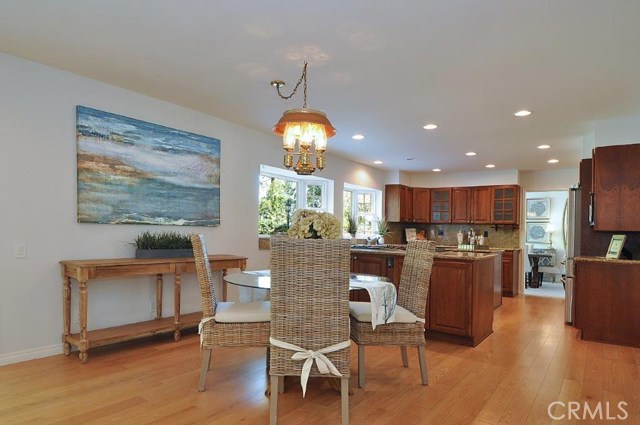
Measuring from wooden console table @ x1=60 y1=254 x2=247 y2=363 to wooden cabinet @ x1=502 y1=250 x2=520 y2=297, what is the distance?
213 inches

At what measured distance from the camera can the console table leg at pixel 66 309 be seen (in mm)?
3307

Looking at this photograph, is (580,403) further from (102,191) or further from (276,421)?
(102,191)

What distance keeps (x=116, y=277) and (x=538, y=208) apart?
940cm

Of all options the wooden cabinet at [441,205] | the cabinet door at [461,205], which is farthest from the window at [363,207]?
the cabinet door at [461,205]

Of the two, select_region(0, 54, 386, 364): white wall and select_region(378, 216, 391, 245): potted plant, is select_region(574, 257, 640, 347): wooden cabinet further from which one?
select_region(0, 54, 386, 364): white wall

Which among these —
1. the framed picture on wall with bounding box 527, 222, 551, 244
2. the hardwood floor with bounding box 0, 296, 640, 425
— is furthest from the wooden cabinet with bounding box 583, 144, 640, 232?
the framed picture on wall with bounding box 527, 222, 551, 244

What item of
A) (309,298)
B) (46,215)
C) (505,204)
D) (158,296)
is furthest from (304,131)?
(505,204)

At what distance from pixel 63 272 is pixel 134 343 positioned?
93 centimetres

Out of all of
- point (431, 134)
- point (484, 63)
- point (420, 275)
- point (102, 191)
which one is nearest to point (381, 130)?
point (431, 134)

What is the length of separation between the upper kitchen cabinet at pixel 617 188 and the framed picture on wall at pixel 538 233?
18.7 ft

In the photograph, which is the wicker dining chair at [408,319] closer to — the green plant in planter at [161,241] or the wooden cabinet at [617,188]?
the green plant in planter at [161,241]

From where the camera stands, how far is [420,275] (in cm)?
295

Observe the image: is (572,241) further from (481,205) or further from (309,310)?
(309,310)

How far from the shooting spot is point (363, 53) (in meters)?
2.84
